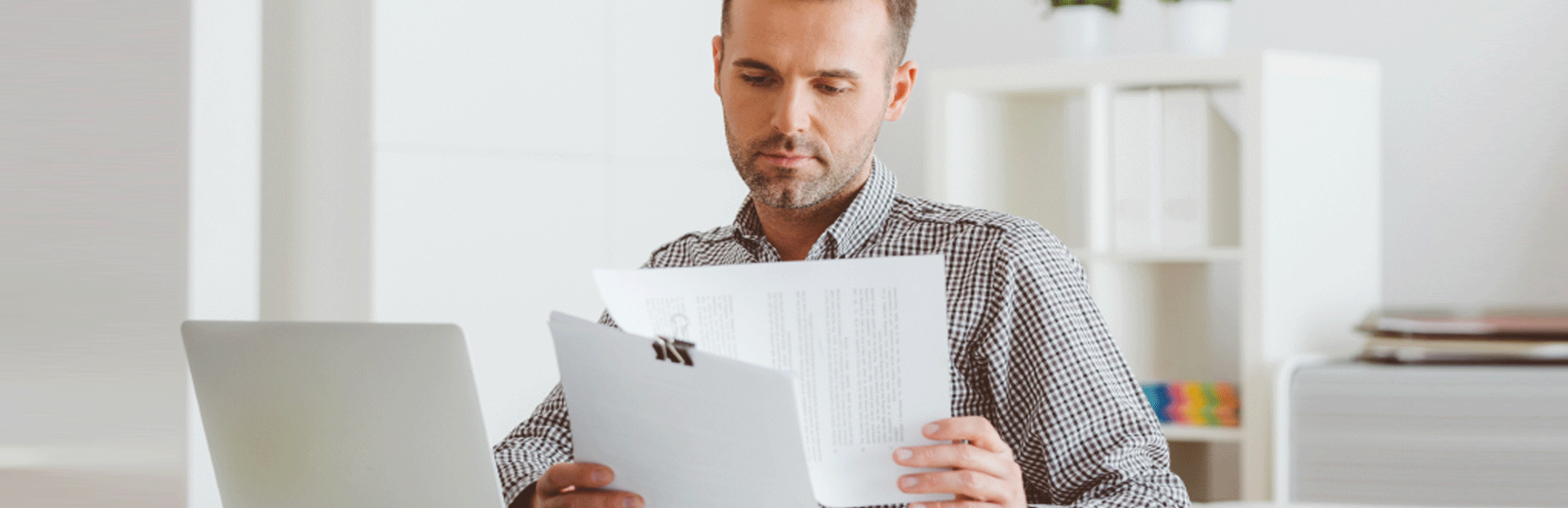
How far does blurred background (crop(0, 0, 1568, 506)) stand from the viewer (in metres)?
1.74

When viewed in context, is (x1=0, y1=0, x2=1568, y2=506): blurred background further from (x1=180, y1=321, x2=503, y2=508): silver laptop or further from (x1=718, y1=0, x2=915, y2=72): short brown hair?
(x1=718, y1=0, x2=915, y2=72): short brown hair

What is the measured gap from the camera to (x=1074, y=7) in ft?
7.45

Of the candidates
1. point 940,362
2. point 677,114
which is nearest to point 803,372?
point 940,362

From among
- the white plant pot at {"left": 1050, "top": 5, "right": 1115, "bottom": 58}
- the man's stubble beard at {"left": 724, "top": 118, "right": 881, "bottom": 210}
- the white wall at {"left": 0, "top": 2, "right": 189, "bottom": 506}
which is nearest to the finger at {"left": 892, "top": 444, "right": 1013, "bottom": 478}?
the man's stubble beard at {"left": 724, "top": 118, "right": 881, "bottom": 210}

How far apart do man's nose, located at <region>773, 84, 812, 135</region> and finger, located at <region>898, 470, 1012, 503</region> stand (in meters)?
0.27

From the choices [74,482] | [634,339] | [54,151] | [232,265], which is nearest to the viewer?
[634,339]

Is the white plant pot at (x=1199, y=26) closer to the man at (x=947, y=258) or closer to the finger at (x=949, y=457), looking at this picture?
the man at (x=947, y=258)

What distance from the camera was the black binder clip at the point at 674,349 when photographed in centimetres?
74

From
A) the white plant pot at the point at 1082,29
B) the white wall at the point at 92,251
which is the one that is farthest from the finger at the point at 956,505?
the white plant pot at the point at 1082,29

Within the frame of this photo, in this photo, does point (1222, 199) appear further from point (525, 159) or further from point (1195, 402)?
point (525, 159)

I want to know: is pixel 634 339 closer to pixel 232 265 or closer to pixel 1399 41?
pixel 232 265

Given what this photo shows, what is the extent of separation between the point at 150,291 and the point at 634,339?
1.33 meters

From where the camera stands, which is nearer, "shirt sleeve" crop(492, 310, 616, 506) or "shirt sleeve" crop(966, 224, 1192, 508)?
"shirt sleeve" crop(966, 224, 1192, 508)

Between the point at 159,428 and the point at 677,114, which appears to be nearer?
the point at 159,428
